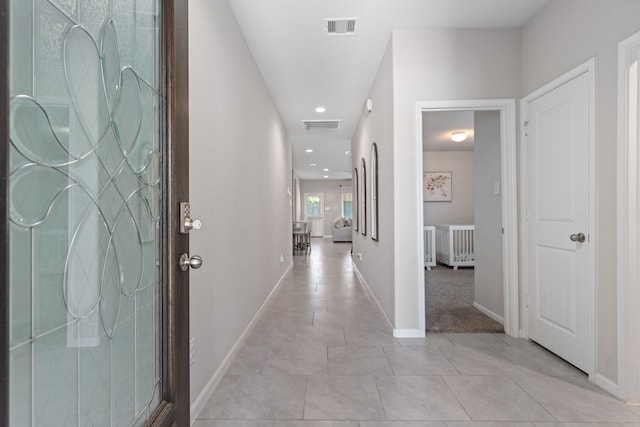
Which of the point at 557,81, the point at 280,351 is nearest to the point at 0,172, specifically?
the point at 280,351

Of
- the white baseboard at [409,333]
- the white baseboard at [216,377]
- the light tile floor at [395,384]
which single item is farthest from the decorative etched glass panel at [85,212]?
the white baseboard at [409,333]

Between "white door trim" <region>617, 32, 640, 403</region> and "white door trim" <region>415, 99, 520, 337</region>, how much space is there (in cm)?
96

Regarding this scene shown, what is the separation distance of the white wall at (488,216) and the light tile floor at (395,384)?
574 mm

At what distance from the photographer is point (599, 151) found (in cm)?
→ 206

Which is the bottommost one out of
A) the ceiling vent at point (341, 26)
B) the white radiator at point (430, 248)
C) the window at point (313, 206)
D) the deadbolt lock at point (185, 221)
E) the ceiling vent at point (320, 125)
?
the white radiator at point (430, 248)

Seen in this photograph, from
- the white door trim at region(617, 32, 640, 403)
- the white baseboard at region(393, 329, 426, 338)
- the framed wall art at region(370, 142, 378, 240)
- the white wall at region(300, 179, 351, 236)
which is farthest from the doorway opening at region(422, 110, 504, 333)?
the white wall at region(300, 179, 351, 236)

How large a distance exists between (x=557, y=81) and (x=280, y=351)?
2.78 metres

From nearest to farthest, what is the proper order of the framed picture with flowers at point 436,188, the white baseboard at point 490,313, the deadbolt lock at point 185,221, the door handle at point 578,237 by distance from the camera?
the deadbolt lock at point 185,221 < the door handle at point 578,237 < the white baseboard at point 490,313 < the framed picture with flowers at point 436,188

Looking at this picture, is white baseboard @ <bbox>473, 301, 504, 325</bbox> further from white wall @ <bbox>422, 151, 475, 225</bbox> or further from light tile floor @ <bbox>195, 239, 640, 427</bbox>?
white wall @ <bbox>422, 151, 475, 225</bbox>

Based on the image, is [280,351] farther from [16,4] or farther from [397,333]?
[16,4]

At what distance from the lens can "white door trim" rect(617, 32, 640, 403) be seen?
185cm

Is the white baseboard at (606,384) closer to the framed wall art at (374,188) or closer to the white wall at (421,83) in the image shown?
the white wall at (421,83)

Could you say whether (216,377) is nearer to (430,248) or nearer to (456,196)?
(430,248)

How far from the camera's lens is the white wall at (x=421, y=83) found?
2.90m
